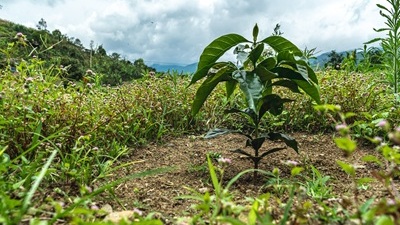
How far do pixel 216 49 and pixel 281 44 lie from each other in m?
0.40

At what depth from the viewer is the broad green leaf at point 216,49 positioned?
90.7 inches

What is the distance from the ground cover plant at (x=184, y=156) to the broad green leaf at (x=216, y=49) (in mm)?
15

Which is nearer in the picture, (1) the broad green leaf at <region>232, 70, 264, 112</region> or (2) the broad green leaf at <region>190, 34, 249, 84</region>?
(1) the broad green leaf at <region>232, 70, 264, 112</region>

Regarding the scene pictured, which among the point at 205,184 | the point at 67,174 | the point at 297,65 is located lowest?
the point at 205,184

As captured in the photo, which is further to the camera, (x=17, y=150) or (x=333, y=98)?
(x=333, y=98)

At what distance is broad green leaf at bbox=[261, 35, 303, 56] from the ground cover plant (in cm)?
2

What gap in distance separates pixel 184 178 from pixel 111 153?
23.3 inches

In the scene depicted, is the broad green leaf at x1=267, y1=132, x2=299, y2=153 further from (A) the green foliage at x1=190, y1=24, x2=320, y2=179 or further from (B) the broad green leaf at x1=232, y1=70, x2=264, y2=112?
(B) the broad green leaf at x1=232, y1=70, x2=264, y2=112

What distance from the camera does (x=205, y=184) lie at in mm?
2385

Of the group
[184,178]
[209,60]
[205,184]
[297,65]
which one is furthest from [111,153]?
[297,65]

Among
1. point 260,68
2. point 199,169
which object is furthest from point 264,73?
point 199,169

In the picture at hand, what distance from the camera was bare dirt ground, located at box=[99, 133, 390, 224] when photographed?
2.05 m

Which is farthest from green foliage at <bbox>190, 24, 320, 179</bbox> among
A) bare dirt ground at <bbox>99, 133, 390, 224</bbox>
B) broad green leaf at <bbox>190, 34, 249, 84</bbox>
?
bare dirt ground at <bbox>99, 133, 390, 224</bbox>

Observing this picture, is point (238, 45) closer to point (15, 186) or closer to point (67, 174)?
point (67, 174)
